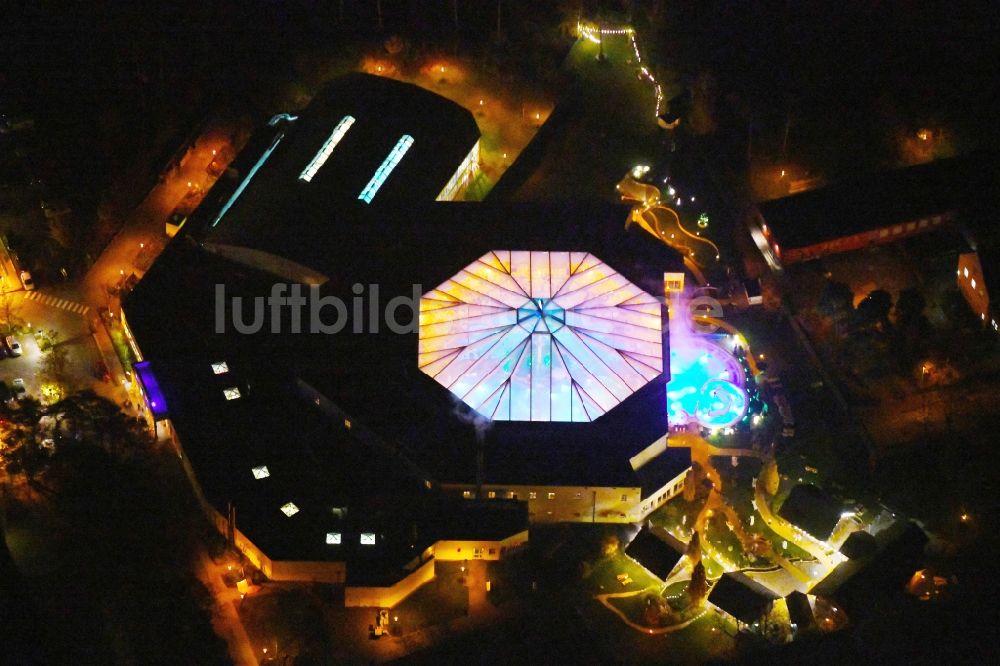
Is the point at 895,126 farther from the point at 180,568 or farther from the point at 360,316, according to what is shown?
the point at 180,568

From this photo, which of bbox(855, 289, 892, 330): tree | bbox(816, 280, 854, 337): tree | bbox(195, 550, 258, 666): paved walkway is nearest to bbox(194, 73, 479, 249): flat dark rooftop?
bbox(195, 550, 258, 666): paved walkway

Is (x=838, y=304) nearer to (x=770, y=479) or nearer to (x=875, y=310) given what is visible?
(x=875, y=310)

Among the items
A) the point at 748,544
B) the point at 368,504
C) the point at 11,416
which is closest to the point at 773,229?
the point at 748,544

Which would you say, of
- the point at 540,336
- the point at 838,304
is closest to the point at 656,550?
the point at 540,336

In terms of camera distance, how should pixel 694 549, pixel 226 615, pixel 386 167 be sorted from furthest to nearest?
1. pixel 386 167
2. pixel 694 549
3. pixel 226 615

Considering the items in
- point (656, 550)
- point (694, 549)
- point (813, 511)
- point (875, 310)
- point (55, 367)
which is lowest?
point (656, 550)

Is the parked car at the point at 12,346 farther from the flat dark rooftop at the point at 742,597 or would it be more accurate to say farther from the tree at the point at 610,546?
the flat dark rooftop at the point at 742,597

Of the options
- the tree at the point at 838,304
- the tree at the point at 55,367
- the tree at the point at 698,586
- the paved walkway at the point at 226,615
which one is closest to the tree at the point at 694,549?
the tree at the point at 698,586
